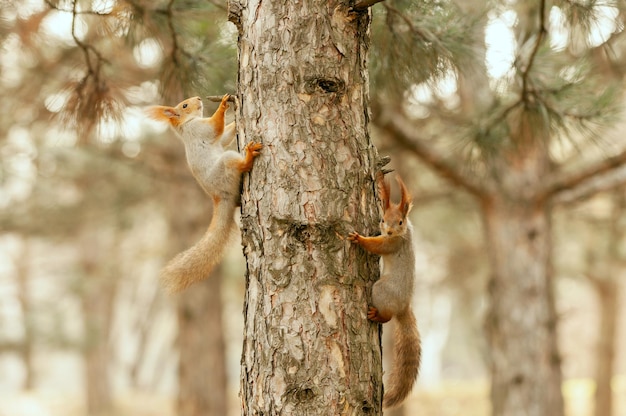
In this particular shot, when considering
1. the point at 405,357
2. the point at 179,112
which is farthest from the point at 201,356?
the point at 405,357

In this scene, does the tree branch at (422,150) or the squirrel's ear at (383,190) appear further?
the tree branch at (422,150)

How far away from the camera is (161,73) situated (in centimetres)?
315

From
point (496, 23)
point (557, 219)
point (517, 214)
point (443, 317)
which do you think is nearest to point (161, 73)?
point (496, 23)

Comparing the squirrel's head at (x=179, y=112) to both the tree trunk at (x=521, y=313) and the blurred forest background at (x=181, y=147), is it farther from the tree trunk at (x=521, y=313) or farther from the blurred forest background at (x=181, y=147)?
the tree trunk at (x=521, y=313)

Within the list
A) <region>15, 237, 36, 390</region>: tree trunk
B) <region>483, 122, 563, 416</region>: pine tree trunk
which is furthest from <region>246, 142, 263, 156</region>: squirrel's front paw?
<region>15, 237, 36, 390</region>: tree trunk

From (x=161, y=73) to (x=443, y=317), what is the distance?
23917mm

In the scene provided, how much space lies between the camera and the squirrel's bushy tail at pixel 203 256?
2.40 metres

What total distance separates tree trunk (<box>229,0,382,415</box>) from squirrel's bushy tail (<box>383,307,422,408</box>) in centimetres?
45

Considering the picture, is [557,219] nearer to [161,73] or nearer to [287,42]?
[161,73]

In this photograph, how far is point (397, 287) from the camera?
233cm

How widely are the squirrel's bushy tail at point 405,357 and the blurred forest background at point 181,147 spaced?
1.05 metres

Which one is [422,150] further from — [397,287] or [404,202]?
[397,287]

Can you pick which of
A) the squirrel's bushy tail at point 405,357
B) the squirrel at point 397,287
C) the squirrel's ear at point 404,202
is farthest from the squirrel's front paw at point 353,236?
the squirrel's bushy tail at point 405,357

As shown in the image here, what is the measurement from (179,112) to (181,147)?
4351 millimetres
